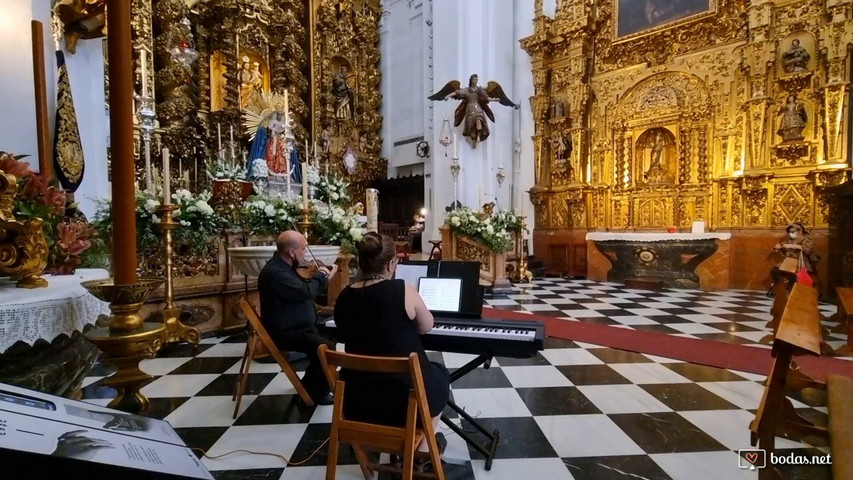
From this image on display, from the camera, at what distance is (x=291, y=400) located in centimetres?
297

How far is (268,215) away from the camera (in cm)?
446

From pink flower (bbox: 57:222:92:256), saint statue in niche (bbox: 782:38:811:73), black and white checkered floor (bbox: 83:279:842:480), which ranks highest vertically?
saint statue in niche (bbox: 782:38:811:73)

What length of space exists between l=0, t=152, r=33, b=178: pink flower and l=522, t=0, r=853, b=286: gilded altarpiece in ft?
32.2

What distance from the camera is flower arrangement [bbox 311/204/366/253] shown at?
474 centimetres

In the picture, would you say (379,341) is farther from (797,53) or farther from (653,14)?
(653,14)

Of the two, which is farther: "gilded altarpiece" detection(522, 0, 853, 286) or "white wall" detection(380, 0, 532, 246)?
"white wall" detection(380, 0, 532, 246)

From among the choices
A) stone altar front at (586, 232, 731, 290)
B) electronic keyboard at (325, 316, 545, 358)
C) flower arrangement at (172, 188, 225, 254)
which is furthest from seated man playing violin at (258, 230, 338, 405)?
stone altar front at (586, 232, 731, 290)

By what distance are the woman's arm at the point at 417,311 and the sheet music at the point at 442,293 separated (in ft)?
2.03

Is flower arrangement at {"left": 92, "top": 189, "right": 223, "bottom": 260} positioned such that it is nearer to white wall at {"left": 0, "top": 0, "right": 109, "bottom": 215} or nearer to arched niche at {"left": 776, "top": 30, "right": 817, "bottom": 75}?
white wall at {"left": 0, "top": 0, "right": 109, "bottom": 215}

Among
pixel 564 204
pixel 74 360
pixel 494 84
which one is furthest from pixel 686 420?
pixel 494 84

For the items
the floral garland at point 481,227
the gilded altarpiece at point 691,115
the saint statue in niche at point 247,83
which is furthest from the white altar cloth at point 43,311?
the gilded altarpiece at point 691,115

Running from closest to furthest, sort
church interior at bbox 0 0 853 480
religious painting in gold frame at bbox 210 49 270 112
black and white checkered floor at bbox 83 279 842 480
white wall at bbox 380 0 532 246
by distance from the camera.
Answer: church interior at bbox 0 0 853 480 → black and white checkered floor at bbox 83 279 842 480 → religious painting in gold frame at bbox 210 49 270 112 → white wall at bbox 380 0 532 246

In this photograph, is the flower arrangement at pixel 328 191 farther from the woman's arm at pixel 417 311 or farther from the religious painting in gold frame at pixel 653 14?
the religious painting in gold frame at pixel 653 14

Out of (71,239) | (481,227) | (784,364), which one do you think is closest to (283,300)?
(71,239)
